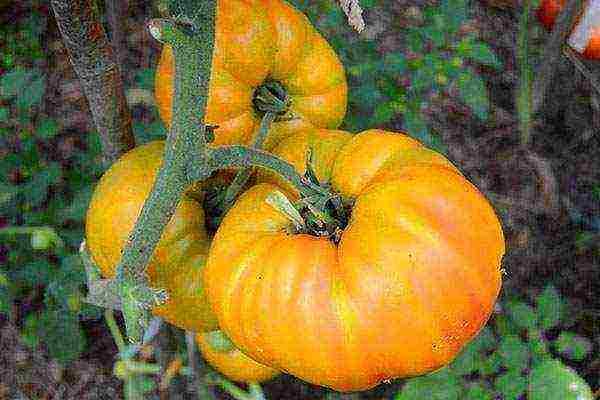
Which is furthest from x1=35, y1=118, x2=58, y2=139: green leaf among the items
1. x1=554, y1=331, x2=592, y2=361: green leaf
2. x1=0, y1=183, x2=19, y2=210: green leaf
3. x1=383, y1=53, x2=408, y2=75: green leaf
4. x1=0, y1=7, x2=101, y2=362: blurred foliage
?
x1=554, y1=331, x2=592, y2=361: green leaf

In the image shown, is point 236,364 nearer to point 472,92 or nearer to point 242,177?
point 242,177

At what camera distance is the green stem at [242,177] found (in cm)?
76

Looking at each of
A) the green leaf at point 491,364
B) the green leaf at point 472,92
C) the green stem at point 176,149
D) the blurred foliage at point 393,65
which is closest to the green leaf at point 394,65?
the blurred foliage at point 393,65

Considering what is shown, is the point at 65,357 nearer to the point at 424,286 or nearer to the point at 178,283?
the point at 178,283

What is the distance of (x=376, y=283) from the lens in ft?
1.97

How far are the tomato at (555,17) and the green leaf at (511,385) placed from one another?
0.63m

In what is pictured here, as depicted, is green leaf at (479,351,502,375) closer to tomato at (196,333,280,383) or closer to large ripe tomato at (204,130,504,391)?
tomato at (196,333,280,383)

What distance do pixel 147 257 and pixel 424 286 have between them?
0.80 ft

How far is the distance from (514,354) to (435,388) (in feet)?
0.41

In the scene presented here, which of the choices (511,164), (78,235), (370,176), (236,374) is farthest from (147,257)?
(511,164)

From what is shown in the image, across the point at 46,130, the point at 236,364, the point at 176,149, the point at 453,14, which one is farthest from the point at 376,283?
the point at 46,130

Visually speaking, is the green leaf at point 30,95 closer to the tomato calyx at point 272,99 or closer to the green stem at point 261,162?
the tomato calyx at point 272,99

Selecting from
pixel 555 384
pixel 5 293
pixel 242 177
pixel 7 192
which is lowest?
pixel 5 293

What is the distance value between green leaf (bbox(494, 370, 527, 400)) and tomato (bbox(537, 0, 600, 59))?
63cm
